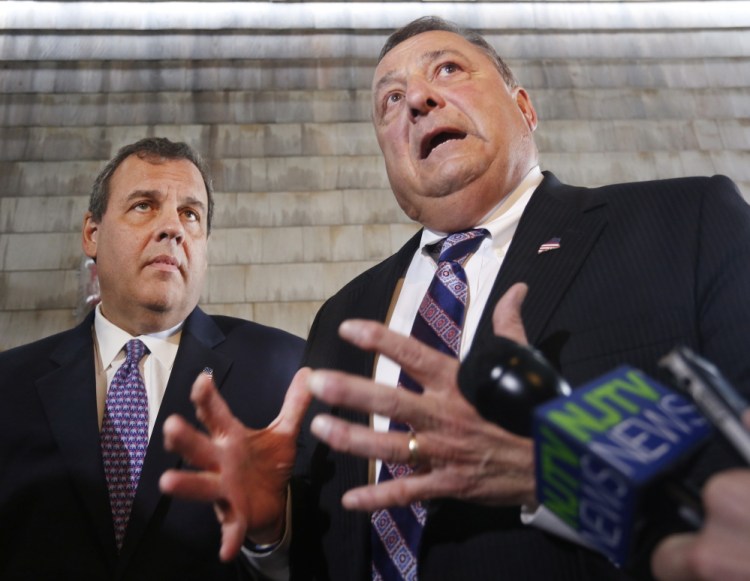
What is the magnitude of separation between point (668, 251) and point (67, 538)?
1.68m

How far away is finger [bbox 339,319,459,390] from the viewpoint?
3.09 feet

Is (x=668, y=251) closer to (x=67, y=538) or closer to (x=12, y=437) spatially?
(x=67, y=538)

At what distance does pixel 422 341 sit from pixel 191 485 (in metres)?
0.61

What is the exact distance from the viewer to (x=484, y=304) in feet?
4.98

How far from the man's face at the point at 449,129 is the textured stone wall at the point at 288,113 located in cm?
203

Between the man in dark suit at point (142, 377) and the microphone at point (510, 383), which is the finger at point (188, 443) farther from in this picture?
the microphone at point (510, 383)

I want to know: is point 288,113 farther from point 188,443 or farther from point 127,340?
point 188,443

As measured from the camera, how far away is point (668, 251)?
1363 mm

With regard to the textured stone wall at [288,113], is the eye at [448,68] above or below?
below

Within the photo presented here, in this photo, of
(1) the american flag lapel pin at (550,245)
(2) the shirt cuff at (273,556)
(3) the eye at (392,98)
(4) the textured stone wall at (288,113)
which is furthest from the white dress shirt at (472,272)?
(4) the textured stone wall at (288,113)

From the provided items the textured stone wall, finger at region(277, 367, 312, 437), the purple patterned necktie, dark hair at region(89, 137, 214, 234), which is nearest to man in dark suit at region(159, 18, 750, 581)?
finger at region(277, 367, 312, 437)

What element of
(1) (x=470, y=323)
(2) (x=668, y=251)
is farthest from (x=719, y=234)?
(1) (x=470, y=323)

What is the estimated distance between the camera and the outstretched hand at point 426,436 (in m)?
0.93

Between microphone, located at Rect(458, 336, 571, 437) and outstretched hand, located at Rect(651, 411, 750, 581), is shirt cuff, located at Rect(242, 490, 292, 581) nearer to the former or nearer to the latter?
microphone, located at Rect(458, 336, 571, 437)
